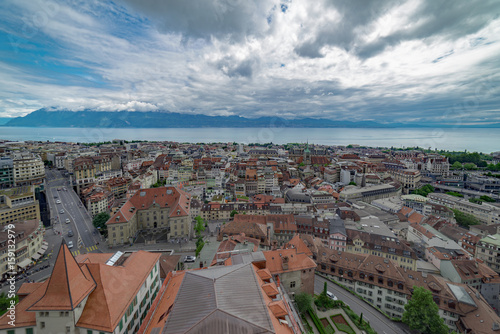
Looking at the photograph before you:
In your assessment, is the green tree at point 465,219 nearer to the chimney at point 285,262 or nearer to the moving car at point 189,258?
the chimney at point 285,262

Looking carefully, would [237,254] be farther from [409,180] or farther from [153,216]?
[409,180]

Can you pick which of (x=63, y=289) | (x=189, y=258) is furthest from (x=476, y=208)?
(x=63, y=289)

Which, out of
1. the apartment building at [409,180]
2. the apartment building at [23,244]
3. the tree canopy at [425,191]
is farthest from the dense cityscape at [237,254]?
the apartment building at [409,180]

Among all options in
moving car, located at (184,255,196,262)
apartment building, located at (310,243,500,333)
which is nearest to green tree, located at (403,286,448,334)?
apartment building, located at (310,243,500,333)

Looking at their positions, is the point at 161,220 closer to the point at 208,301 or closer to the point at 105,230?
the point at 105,230

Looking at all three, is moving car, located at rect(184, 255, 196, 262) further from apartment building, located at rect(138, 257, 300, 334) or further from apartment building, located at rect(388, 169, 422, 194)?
apartment building, located at rect(388, 169, 422, 194)

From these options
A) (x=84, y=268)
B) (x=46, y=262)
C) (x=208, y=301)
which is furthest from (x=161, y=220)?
(x=208, y=301)
